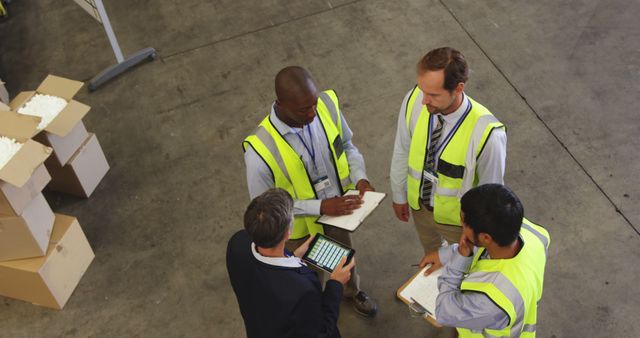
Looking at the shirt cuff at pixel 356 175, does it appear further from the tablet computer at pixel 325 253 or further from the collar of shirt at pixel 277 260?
the collar of shirt at pixel 277 260

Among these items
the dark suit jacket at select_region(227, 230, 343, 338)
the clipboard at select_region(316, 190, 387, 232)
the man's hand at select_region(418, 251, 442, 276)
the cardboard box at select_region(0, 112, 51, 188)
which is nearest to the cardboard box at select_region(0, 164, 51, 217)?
the cardboard box at select_region(0, 112, 51, 188)

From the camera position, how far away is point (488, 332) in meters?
2.30

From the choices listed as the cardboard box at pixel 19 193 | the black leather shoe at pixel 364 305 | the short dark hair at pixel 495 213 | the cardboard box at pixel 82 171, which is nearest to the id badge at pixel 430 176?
the short dark hair at pixel 495 213

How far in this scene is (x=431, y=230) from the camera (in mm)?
3107

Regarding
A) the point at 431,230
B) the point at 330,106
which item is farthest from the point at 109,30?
the point at 431,230

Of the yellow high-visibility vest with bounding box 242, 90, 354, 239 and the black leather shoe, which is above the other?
the yellow high-visibility vest with bounding box 242, 90, 354, 239

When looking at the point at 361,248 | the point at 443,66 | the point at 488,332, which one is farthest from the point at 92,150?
the point at 488,332

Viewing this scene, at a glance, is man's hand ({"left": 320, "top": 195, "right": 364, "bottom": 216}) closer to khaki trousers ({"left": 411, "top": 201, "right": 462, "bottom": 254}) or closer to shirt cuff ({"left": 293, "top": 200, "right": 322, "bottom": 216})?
shirt cuff ({"left": 293, "top": 200, "right": 322, "bottom": 216})

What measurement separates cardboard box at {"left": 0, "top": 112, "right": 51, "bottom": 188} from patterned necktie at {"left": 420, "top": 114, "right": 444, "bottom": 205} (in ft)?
6.76

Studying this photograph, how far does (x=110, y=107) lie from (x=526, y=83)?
3.39 meters

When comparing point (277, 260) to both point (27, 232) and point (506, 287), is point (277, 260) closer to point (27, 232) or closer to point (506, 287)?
point (506, 287)

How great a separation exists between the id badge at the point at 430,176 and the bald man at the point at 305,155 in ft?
0.93

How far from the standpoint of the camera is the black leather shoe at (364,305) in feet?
11.2

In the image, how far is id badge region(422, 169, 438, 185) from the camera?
2.73 meters
